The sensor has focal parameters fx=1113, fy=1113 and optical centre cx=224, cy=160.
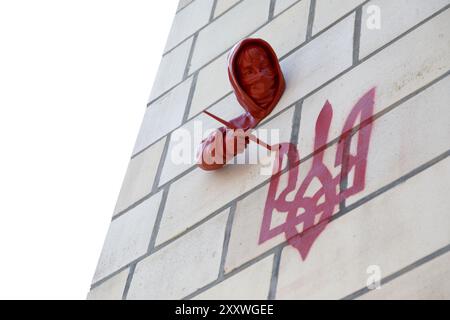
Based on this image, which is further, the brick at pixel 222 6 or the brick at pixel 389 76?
the brick at pixel 222 6

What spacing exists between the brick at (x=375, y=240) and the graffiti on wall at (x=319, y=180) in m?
0.07

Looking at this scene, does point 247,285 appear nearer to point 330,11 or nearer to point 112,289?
Result: point 112,289

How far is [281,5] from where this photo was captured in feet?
16.0

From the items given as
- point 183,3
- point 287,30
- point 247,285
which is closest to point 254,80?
point 287,30

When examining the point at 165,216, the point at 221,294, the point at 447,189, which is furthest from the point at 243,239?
the point at 447,189

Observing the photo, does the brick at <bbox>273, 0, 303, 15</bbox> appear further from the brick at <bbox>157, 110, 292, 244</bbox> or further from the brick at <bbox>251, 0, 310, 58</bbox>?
the brick at <bbox>157, 110, 292, 244</bbox>

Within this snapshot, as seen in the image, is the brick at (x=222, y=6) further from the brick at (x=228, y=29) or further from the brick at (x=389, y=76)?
the brick at (x=389, y=76)

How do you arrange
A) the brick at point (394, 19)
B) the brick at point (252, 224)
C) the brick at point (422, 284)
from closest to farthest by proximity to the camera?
the brick at point (422, 284), the brick at point (252, 224), the brick at point (394, 19)

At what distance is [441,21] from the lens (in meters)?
3.96

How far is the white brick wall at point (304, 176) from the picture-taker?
3445 millimetres

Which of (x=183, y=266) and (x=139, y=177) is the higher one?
(x=139, y=177)

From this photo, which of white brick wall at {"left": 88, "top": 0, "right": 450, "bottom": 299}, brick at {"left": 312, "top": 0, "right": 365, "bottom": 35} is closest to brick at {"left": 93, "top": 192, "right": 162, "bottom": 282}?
white brick wall at {"left": 88, "top": 0, "right": 450, "bottom": 299}

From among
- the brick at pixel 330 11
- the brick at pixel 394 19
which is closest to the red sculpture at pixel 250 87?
the brick at pixel 330 11

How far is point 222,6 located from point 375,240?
215 centimetres
